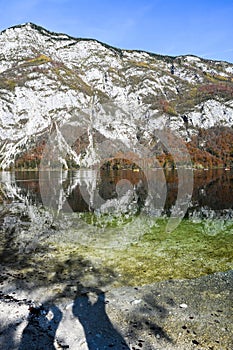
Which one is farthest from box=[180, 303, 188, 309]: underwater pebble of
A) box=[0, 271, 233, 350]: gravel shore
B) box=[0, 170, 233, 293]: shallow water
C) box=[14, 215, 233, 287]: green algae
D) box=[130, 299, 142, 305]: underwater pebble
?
box=[0, 170, 233, 293]: shallow water

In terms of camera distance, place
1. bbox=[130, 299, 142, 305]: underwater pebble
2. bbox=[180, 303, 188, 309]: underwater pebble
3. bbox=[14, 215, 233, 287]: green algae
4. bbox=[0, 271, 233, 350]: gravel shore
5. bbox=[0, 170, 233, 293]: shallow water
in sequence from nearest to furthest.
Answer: bbox=[0, 271, 233, 350]: gravel shore
bbox=[180, 303, 188, 309]: underwater pebble
bbox=[130, 299, 142, 305]: underwater pebble
bbox=[14, 215, 233, 287]: green algae
bbox=[0, 170, 233, 293]: shallow water

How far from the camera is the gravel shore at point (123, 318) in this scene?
28.7ft

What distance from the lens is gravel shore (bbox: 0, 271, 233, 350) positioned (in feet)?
28.7

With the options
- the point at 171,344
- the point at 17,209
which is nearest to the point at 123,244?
the point at 171,344

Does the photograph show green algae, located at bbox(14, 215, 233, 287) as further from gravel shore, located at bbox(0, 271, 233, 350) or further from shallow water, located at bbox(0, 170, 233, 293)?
gravel shore, located at bbox(0, 271, 233, 350)

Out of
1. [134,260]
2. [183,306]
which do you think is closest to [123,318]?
[183,306]

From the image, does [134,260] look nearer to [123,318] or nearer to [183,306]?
[183,306]

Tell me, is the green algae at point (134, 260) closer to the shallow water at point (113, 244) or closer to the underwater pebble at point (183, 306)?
the shallow water at point (113, 244)

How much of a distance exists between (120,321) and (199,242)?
37.4ft

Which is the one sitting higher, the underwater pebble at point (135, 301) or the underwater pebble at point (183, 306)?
the underwater pebble at point (183, 306)

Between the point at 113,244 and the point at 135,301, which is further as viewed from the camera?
the point at 113,244

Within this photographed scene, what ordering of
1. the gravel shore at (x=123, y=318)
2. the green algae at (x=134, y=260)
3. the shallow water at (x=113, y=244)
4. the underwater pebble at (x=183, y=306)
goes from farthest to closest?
the shallow water at (x=113, y=244) < the green algae at (x=134, y=260) < the underwater pebble at (x=183, y=306) < the gravel shore at (x=123, y=318)

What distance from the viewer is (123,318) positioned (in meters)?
10.2

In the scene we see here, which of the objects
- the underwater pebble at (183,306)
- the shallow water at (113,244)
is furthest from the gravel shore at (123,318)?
the shallow water at (113,244)
